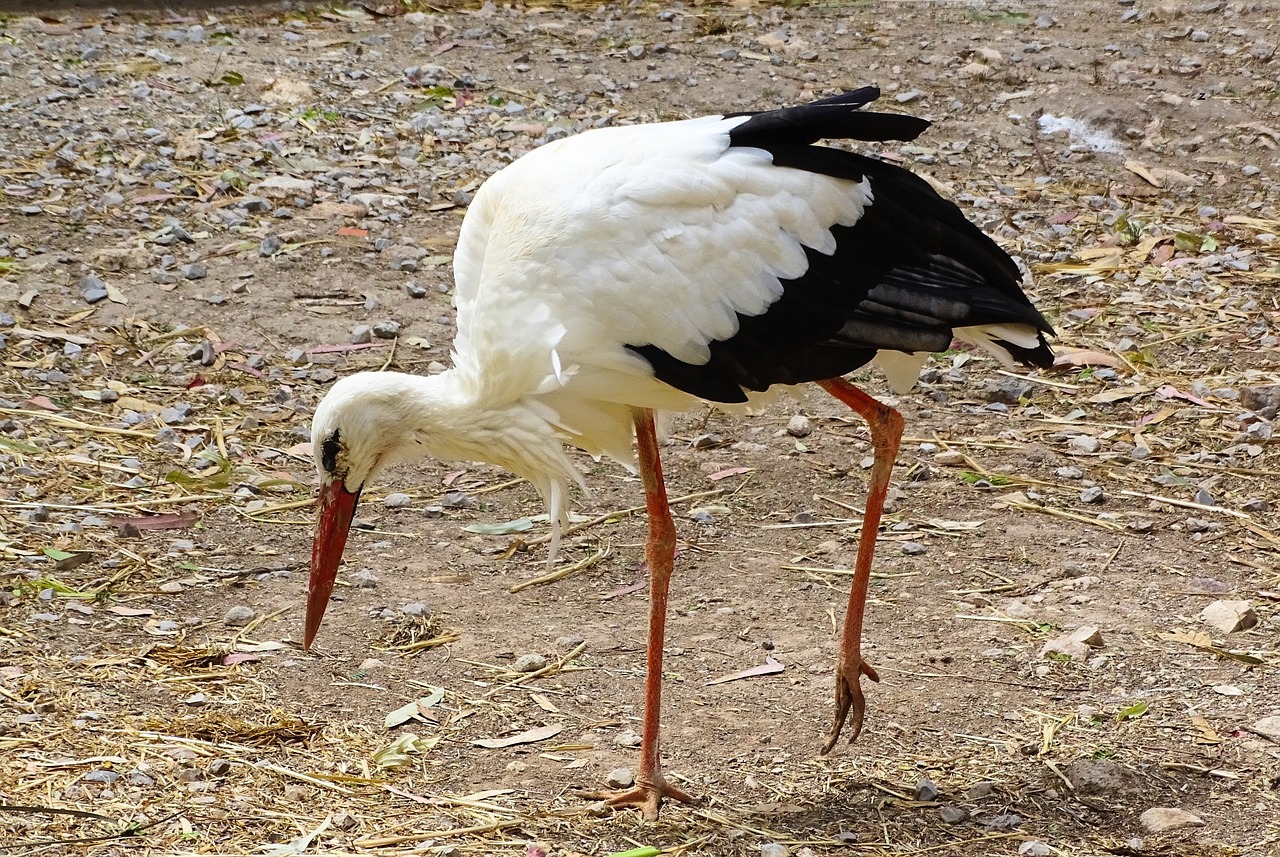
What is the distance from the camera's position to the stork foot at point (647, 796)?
3.70m

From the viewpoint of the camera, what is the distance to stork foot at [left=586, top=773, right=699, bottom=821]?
3701mm

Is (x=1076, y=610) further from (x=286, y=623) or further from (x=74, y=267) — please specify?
(x=74, y=267)

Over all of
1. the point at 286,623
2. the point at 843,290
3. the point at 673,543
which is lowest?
the point at 286,623

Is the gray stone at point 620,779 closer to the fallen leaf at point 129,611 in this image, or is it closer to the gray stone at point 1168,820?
the gray stone at point 1168,820

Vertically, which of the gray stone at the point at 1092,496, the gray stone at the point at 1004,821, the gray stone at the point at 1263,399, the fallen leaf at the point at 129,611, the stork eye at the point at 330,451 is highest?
the stork eye at the point at 330,451

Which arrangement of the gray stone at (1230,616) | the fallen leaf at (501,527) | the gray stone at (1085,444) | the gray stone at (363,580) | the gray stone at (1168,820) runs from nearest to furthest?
the gray stone at (1168,820) < the gray stone at (1230,616) < the gray stone at (363,580) < the fallen leaf at (501,527) < the gray stone at (1085,444)

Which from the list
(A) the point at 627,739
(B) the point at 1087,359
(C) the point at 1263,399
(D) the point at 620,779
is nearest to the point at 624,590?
(A) the point at 627,739

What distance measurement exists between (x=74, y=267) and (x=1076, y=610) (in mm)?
4651

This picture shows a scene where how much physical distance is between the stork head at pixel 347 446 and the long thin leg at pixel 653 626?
633 mm

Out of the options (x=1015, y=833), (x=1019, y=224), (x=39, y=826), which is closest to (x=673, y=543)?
(x=1015, y=833)

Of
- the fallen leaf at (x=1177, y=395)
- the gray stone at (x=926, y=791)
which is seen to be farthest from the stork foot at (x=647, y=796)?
the fallen leaf at (x=1177, y=395)

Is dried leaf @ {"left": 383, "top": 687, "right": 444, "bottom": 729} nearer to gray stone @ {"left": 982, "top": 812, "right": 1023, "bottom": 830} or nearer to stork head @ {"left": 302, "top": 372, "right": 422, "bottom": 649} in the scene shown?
stork head @ {"left": 302, "top": 372, "right": 422, "bottom": 649}

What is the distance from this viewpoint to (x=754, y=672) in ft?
14.1

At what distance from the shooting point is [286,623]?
4.55 m
